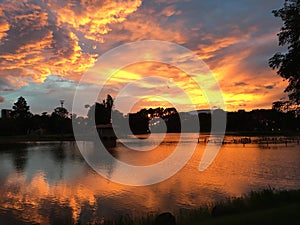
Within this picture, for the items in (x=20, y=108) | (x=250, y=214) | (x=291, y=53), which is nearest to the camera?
(x=250, y=214)

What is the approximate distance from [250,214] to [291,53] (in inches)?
384

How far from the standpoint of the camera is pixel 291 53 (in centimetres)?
1797

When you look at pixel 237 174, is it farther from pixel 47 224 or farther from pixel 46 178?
pixel 47 224

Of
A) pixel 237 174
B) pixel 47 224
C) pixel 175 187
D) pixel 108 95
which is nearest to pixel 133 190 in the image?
pixel 175 187

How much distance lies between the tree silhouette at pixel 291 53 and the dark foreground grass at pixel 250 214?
590 cm

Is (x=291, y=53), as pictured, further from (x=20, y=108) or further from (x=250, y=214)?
(x=20, y=108)

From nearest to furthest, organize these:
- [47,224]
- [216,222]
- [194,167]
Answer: [216,222] → [47,224] → [194,167]

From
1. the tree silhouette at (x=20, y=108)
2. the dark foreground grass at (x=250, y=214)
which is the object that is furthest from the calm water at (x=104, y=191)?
the tree silhouette at (x=20, y=108)

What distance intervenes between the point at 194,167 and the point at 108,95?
Result: 106533mm

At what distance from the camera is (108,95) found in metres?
138

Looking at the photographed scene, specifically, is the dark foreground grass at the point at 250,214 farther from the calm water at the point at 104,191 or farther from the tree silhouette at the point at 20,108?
the tree silhouette at the point at 20,108

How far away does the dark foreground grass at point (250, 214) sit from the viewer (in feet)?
36.0

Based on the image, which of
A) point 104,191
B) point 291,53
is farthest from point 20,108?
point 291,53

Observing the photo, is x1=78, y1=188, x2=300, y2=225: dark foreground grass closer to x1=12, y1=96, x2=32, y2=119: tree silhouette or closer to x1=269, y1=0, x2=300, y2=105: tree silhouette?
x1=269, y1=0, x2=300, y2=105: tree silhouette
